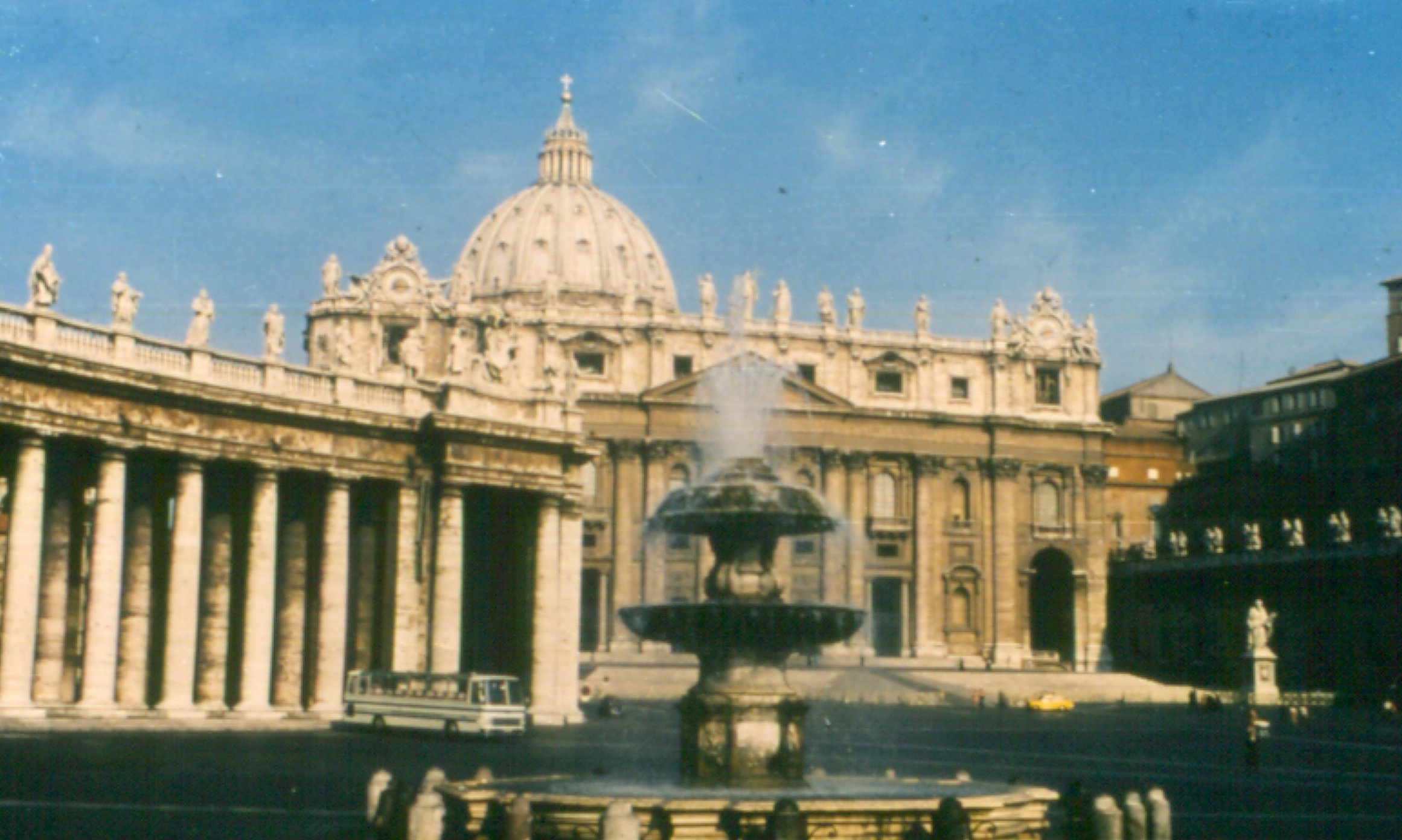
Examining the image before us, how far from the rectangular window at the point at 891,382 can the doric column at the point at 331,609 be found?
184ft

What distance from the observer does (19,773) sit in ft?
84.0

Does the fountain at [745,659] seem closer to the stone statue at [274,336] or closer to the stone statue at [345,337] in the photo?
the stone statue at [274,336]

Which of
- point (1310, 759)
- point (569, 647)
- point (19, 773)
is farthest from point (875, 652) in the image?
point (19, 773)

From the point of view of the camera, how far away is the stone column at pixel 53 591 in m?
36.5

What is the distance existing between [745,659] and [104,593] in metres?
19.4

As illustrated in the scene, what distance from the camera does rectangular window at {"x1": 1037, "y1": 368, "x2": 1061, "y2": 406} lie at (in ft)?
325

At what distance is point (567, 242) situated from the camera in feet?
428

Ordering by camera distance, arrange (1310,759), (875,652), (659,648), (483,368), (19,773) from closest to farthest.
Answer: (19,773) → (1310,759) → (483,368) → (659,648) → (875,652)

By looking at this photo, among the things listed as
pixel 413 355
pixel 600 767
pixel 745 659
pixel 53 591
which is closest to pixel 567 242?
pixel 413 355

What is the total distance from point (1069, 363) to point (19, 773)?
80282mm

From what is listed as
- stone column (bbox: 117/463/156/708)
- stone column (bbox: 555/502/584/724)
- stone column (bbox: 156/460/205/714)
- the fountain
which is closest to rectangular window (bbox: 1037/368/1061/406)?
stone column (bbox: 555/502/584/724)

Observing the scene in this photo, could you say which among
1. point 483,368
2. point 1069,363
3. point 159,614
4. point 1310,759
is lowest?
point 1310,759

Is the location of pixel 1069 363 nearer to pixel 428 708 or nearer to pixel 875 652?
pixel 875 652

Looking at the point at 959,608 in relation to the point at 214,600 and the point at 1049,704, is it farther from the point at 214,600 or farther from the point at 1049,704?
the point at 214,600
